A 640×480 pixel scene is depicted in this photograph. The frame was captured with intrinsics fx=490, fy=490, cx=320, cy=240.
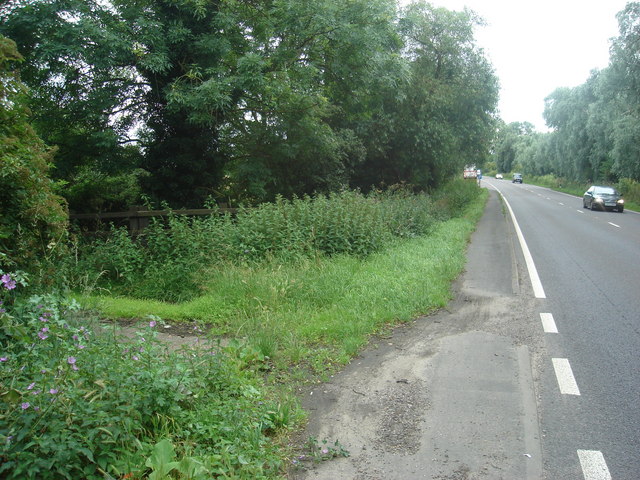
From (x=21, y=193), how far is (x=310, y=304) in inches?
152

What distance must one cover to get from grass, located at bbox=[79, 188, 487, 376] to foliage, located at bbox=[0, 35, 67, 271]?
34.2 inches

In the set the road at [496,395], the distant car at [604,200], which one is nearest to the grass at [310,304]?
the road at [496,395]

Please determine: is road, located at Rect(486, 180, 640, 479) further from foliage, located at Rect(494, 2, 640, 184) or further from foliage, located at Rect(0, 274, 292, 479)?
foliage, located at Rect(494, 2, 640, 184)

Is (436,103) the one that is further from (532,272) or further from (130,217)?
(130,217)

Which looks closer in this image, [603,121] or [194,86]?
[194,86]

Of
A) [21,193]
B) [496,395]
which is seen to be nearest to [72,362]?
[21,193]

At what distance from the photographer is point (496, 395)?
4.57m

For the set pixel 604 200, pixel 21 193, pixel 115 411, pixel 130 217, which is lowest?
pixel 115 411

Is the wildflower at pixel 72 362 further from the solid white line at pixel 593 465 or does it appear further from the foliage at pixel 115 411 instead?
the solid white line at pixel 593 465

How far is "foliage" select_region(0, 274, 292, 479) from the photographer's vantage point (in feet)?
9.20

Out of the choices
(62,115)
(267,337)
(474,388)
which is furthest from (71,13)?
(474,388)

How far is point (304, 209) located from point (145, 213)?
3631mm

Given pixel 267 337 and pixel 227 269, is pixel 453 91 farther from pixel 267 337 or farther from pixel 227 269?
pixel 267 337

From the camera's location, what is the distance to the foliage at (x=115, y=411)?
2803 millimetres
